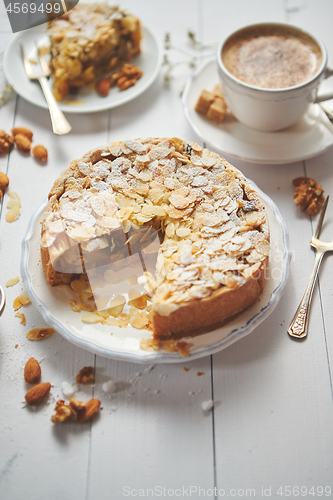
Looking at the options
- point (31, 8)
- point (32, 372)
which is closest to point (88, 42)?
point (31, 8)

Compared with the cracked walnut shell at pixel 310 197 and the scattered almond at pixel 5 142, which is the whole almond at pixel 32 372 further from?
the cracked walnut shell at pixel 310 197

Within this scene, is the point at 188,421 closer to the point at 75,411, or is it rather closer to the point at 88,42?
the point at 75,411

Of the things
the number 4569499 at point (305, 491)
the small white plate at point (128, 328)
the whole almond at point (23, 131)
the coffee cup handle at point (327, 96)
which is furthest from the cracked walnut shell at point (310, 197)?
the whole almond at point (23, 131)

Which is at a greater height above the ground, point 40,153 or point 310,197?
point 40,153

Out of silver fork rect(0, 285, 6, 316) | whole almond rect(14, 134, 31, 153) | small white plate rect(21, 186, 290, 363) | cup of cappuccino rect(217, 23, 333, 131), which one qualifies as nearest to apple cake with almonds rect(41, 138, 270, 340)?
small white plate rect(21, 186, 290, 363)

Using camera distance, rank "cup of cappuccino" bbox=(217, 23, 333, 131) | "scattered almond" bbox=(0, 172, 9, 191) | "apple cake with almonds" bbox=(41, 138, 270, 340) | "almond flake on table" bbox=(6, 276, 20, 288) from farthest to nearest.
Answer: "scattered almond" bbox=(0, 172, 9, 191) < "cup of cappuccino" bbox=(217, 23, 333, 131) < "almond flake on table" bbox=(6, 276, 20, 288) < "apple cake with almonds" bbox=(41, 138, 270, 340)

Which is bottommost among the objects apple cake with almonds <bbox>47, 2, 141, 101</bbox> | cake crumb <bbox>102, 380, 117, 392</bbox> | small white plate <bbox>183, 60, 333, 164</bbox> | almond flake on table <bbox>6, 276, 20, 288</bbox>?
cake crumb <bbox>102, 380, 117, 392</bbox>

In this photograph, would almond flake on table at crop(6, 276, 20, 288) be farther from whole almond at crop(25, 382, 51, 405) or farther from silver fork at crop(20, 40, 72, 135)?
silver fork at crop(20, 40, 72, 135)
